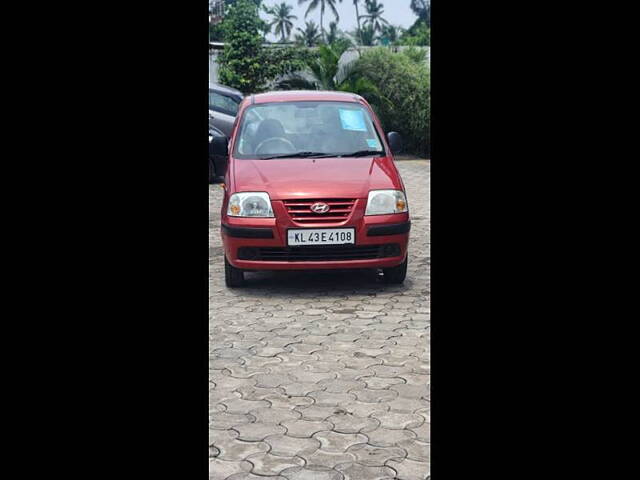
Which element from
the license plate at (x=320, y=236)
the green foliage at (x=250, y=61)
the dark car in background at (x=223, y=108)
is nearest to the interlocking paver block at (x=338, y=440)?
the license plate at (x=320, y=236)

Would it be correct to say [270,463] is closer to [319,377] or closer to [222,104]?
[319,377]

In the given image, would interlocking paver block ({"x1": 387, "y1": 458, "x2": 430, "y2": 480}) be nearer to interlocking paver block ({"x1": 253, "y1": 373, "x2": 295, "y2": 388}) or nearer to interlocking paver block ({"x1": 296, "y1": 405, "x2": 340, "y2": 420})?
interlocking paver block ({"x1": 296, "y1": 405, "x2": 340, "y2": 420})

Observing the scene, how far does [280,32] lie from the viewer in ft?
313

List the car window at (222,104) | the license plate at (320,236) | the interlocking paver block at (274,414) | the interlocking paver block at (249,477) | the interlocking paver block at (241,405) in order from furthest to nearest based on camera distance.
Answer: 1. the car window at (222,104)
2. the license plate at (320,236)
3. the interlocking paver block at (241,405)
4. the interlocking paver block at (274,414)
5. the interlocking paver block at (249,477)

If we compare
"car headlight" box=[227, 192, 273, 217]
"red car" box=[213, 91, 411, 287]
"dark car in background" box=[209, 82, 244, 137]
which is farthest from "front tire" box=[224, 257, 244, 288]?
"dark car in background" box=[209, 82, 244, 137]

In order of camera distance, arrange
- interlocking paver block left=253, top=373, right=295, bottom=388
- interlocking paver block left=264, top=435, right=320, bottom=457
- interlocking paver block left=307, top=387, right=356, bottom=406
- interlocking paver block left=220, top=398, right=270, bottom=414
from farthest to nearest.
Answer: interlocking paver block left=253, top=373, right=295, bottom=388 < interlocking paver block left=307, top=387, right=356, bottom=406 < interlocking paver block left=220, top=398, right=270, bottom=414 < interlocking paver block left=264, top=435, right=320, bottom=457

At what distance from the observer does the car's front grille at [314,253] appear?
7.47 m

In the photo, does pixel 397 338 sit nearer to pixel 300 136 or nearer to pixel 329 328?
pixel 329 328

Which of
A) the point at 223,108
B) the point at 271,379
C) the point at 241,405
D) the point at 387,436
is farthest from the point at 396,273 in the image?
the point at 223,108

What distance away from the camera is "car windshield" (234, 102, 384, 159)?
27.2ft

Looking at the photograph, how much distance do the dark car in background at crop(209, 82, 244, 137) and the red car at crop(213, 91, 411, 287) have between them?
30.0 feet

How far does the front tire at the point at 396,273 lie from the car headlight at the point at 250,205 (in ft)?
4.06

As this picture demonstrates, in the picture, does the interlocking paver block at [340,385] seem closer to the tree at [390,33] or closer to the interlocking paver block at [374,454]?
the interlocking paver block at [374,454]
